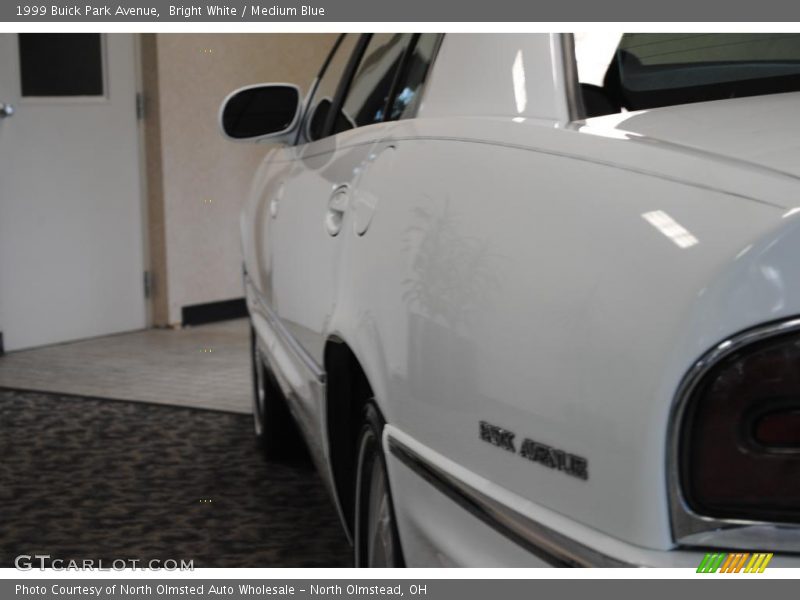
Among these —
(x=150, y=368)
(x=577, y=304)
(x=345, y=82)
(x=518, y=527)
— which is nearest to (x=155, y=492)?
(x=345, y=82)

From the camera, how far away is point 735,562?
3.86ft

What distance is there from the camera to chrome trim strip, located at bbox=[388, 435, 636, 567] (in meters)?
1.22

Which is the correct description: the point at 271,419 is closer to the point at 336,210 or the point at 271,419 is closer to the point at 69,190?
the point at 336,210

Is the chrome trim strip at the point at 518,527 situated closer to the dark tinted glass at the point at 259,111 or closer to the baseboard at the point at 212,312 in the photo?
the dark tinted glass at the point at 259,111

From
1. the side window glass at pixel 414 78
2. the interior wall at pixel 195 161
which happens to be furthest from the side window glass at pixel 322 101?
the interior wall at pixel 195 161

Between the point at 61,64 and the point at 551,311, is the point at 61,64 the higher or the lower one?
the lower one

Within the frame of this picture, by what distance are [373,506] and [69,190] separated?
17.6ft

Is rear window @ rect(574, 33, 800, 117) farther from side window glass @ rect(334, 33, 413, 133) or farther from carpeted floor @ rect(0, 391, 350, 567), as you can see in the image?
carpeted floor @ rect(0, 391, 350, 567)

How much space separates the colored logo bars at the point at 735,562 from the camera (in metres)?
1.17

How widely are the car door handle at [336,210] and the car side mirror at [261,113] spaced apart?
1.04 metres

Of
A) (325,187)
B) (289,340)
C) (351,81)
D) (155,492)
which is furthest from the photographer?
(155,492)

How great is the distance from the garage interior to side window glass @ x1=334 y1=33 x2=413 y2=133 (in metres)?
1.23

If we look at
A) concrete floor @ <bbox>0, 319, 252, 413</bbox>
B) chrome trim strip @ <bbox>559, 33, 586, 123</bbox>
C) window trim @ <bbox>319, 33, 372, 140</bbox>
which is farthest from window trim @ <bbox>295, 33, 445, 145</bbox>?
concrete floor @ <bbox>0, 319, 252, 413</bbox>
